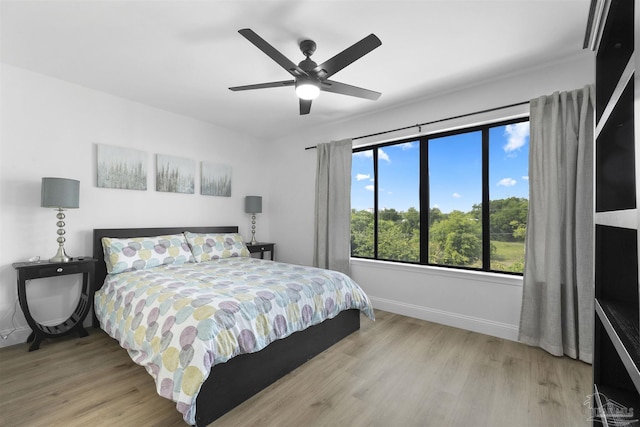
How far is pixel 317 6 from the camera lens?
1.95m

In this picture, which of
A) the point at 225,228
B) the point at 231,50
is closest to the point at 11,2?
the point at 231,50

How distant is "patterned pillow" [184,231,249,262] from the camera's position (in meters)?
3.65

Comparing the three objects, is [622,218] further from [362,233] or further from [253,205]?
[253,205]

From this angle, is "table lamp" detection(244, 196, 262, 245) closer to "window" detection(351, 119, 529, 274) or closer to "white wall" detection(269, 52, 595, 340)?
"white wall" detection(269, 52, 595, 340)

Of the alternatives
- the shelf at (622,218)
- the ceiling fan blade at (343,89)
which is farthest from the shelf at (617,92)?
the ceiling fan blade at (343,89)

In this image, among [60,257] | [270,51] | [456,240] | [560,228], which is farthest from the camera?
[456,240]

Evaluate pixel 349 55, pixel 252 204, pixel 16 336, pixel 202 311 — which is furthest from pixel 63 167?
pixel 349 55

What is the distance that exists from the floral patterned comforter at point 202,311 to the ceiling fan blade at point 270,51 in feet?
5.45

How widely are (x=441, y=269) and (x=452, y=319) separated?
1.80 feet

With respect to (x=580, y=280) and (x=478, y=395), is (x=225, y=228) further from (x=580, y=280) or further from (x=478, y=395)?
(x=580, y=280)

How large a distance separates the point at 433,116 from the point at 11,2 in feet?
12.0

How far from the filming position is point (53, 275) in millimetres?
2678

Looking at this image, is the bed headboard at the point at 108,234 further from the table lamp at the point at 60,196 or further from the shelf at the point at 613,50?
the shelf at the point at 613,50

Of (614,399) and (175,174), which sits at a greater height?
(175,174)
